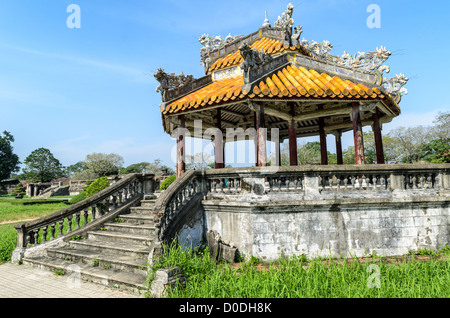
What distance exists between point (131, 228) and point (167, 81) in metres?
5.43

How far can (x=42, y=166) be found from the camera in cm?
8981

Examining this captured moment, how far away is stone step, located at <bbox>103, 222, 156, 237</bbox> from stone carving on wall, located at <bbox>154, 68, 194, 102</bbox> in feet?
15.0

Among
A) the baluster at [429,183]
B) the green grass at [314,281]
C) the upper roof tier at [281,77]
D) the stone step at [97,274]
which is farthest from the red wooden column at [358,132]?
the stone step at [97,274]

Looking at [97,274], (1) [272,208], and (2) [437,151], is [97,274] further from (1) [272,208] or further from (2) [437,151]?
(2) [437,151]

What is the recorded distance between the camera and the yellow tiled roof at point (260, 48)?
11.4 m

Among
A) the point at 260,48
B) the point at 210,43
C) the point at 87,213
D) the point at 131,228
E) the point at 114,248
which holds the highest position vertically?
the point at 210,43

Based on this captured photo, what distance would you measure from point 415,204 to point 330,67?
5.14 metres

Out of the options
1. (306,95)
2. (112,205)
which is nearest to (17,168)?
(112,205)

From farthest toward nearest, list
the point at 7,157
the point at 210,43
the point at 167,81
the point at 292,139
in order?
the point at 7,157
the point at 210,43
the point at 292,139
the point at 167,81

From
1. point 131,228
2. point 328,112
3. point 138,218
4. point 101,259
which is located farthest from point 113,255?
point 328,112

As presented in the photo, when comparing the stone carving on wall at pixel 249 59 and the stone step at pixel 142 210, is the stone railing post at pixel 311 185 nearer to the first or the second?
the stone carving on wall at pixel 249 59

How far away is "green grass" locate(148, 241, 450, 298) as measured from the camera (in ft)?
16.3

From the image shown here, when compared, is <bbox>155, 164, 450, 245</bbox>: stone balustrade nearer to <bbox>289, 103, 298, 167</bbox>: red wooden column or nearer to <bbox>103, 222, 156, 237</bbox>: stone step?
<bbox>103, 222, 156, 237</bbox>: stone step

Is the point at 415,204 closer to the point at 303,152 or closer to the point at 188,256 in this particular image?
the point at 188,256
